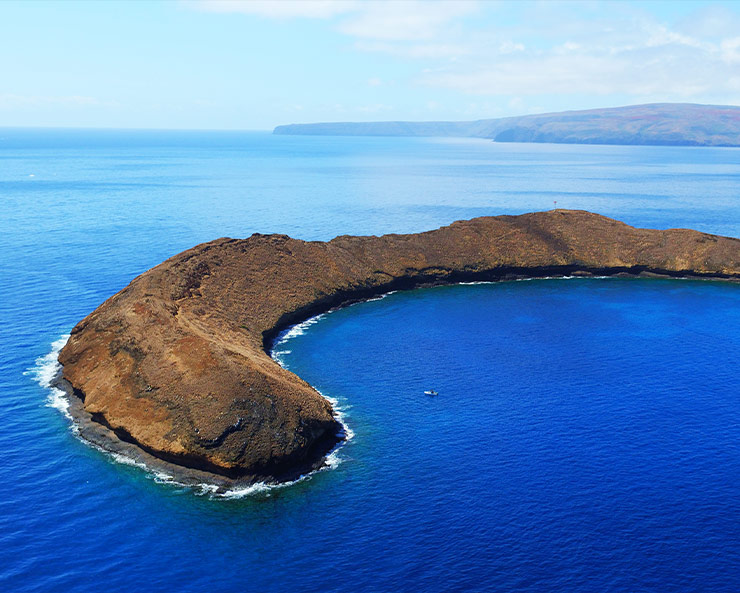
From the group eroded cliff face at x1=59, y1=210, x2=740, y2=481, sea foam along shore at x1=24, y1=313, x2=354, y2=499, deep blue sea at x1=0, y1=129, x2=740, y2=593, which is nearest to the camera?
deep blue sea at x1=0, y1=129, x2=740, y2=593

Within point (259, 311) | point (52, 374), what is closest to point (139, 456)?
point (52, 374)

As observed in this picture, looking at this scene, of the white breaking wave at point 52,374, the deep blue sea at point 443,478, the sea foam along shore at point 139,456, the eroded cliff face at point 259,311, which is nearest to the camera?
the deep blue sea at point 443,478

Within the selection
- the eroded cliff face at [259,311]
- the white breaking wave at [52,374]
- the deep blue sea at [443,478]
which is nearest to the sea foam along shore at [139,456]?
the white breaking wave at [52,374]

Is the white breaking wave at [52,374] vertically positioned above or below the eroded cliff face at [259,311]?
below

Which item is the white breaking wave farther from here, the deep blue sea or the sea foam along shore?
the deep blue sea

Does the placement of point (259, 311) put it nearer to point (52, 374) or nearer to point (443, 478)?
point (52, 374)

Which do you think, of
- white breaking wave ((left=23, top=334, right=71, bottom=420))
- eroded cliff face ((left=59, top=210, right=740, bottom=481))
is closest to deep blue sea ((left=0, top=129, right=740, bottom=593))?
white breaking wave ((left=23, top=334, right=71, bottom=420))

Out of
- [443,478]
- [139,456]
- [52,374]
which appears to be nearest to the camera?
[443,478]

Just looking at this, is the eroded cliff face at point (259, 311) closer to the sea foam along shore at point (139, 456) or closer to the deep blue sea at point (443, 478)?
the sea foam along shore at point (139, 456)

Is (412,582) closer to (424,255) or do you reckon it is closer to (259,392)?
(259,392)
